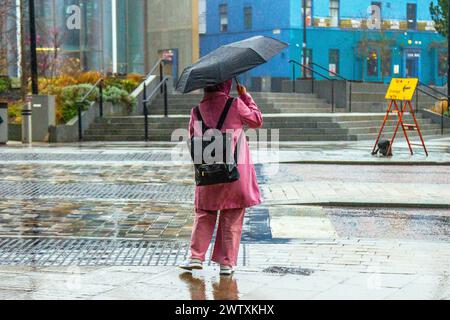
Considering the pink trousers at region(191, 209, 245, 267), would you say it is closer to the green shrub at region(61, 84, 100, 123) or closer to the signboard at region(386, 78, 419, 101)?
the signboard at region(386, 78, 419, 101)

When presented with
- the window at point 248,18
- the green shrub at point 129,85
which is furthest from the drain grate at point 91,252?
the window at point 248,18

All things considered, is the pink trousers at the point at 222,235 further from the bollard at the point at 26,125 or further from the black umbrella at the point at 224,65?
the bollard at the point at 26,125

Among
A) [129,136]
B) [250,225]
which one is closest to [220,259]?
[250,225]

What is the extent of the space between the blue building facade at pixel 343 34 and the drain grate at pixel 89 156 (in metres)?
33.8

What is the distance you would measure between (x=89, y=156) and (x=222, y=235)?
1318cm

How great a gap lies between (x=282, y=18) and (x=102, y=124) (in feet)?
94.2

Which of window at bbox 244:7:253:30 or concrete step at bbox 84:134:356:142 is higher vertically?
window at bbox 244:7:253:30

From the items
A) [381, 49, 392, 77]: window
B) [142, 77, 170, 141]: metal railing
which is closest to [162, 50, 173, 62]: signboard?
[142, 77, 170, 141]: metal railing

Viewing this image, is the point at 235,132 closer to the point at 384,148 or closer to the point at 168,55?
the point at 384,148

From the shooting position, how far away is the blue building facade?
54938 millimetres

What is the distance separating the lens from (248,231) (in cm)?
985

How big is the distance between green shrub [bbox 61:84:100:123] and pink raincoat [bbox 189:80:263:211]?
823 inches

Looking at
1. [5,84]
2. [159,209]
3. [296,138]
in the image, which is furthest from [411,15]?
[159,209]

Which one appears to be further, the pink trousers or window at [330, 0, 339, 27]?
window at [330, 0, 339, 27]
